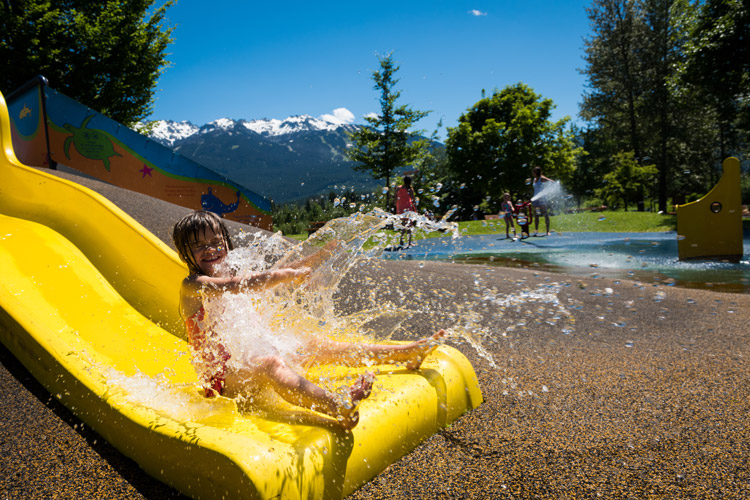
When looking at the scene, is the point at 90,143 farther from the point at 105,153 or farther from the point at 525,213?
the point at 525,213

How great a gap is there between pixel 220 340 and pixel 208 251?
18.4 inches

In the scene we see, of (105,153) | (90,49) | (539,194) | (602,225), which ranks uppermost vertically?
(90,49)

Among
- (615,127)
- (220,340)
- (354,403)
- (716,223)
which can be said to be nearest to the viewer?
(354,403)

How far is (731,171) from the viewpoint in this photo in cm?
806

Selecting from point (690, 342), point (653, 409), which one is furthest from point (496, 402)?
point (690, 342)

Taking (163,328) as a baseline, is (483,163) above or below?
above

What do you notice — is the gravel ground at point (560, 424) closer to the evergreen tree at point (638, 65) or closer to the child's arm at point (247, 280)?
the child's arm at point (247, 280)

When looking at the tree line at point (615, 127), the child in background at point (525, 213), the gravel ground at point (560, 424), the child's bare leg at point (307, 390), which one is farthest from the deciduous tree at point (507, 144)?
the child's bare leg at point (307, 390)

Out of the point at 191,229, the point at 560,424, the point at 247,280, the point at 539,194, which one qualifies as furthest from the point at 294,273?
the point at 539,194

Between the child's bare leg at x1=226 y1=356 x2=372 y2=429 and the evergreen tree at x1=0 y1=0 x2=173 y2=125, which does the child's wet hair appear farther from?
the evergreen tree at x1=0 y1=0 x2=173 y2=125

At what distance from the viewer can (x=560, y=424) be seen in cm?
238

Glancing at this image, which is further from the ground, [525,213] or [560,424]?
[525,213]

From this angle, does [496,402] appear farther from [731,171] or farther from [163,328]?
[731,171]

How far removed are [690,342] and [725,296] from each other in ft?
6.98
